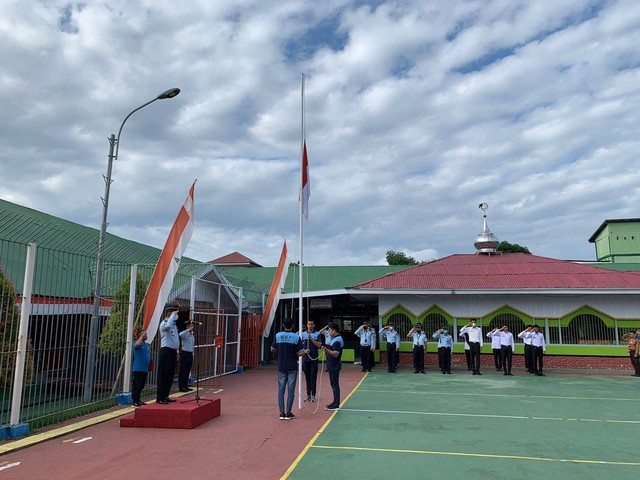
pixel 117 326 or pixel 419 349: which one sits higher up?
pixel 117 326

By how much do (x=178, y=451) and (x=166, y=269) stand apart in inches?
149

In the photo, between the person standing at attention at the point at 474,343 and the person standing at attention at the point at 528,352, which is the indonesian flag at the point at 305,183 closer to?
the person standing at attention at the point at 474,343

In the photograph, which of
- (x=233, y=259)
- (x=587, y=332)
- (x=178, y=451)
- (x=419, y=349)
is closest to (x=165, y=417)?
(x=178, y=451)

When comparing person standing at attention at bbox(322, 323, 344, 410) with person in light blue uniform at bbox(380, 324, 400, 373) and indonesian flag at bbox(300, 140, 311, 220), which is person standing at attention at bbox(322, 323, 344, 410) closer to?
indonesian flag at bbox(300, 140, 311, 220)

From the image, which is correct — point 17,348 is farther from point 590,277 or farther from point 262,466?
point 590,277

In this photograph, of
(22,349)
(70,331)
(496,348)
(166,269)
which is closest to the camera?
(22,349)

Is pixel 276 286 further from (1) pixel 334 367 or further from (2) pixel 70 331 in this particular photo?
(2) pixel 70 331

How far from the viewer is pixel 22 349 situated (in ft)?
22.2

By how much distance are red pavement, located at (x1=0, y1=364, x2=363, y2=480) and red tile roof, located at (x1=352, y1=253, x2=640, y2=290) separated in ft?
32.6

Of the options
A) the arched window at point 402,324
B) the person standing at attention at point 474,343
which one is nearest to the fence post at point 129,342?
the person standing at attention at point 474,343

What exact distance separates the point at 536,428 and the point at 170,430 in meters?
5.59

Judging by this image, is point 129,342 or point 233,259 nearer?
point 129,342

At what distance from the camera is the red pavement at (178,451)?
17.0ft

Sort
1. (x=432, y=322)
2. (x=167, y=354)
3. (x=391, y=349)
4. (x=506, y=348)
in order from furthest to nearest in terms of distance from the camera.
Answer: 1. (x=432, y=322)
2. (x=391, y=349)
3. (x=506, y=348)
4. (x=167, y=354)
